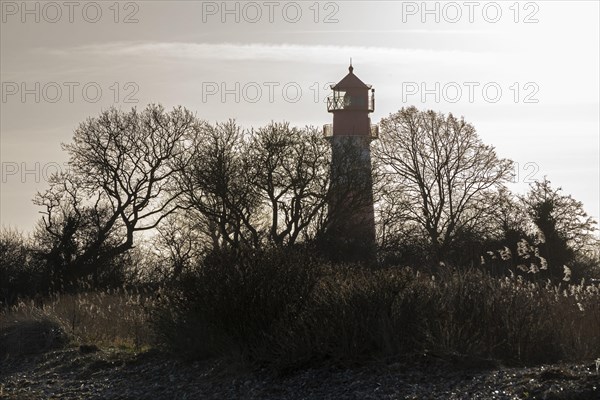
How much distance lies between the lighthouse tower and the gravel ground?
18628 mm

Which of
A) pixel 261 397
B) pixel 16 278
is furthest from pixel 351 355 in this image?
pixel 16 278

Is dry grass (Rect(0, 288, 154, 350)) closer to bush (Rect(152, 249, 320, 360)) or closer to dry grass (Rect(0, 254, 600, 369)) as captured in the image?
dry grass (Rect(0, 254, 600, 369))

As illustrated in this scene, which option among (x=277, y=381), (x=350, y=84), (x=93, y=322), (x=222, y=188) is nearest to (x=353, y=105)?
(x=350, y=84)

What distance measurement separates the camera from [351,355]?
560 inches

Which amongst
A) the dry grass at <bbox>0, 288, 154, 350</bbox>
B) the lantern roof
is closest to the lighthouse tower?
the lantern roof

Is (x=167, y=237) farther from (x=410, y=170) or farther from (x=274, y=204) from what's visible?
(x=410, y=170)

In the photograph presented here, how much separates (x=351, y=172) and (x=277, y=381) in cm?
3074

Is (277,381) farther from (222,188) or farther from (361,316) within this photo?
(222,188)

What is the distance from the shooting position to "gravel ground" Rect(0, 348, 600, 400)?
39.8 ft

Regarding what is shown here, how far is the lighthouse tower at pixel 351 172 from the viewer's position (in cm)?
4000

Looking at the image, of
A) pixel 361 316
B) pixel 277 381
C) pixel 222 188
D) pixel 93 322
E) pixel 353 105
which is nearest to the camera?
pixel 277 381

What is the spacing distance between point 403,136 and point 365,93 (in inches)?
107

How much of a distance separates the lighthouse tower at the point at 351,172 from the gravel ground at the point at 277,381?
18.6 m

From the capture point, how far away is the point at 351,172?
44.8 m
